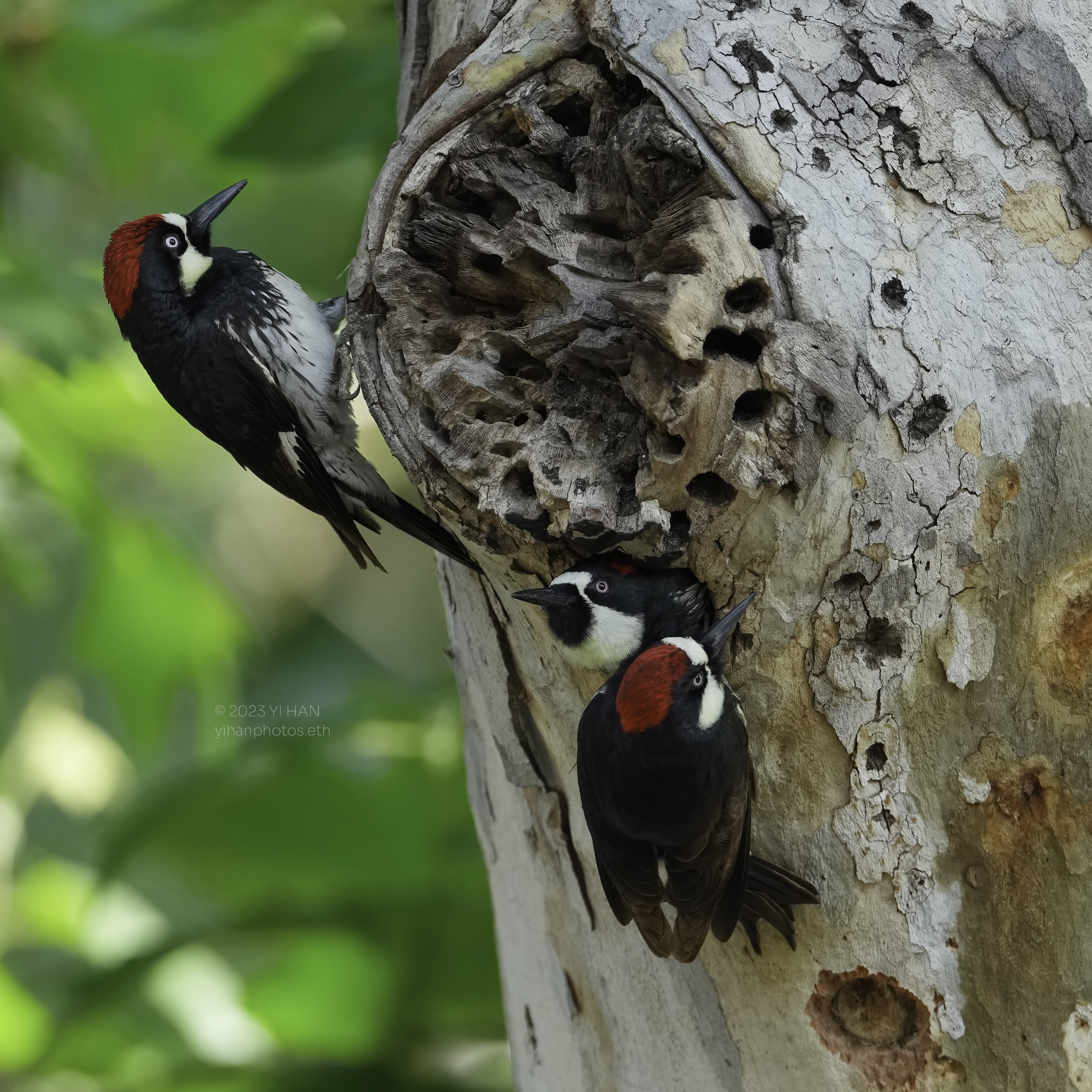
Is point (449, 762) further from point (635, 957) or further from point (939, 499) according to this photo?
point (939, 499)

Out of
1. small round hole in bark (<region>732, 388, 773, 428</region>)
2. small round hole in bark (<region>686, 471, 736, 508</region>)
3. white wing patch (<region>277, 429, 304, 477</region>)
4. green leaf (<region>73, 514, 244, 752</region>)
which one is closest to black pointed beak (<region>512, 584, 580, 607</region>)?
small round hole in bark (<region>686, 471, 736, 508</region>)

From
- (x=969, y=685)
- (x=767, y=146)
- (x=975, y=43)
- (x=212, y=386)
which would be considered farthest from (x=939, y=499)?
(x=212, y=386)

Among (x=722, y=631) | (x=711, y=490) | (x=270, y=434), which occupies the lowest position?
(x=270, y=434)

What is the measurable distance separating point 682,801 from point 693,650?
259 mm

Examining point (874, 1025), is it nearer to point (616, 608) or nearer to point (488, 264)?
point (616, 608)

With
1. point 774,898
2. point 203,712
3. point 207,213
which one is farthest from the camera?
point 203,712

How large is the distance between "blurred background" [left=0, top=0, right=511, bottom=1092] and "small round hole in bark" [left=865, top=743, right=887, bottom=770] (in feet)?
5.34

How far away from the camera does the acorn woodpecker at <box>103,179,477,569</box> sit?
313cm

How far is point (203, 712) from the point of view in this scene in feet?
13.2

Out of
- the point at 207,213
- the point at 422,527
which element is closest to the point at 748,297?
the point at 422,527

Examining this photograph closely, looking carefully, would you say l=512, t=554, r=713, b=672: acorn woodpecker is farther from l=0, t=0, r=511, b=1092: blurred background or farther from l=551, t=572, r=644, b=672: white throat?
l=0, t=0, r=511, b=1092: blurred background

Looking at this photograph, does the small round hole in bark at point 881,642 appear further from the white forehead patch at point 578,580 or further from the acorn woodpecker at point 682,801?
the white forehead patch at point 578,580

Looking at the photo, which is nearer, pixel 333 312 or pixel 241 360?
pixel 241 360

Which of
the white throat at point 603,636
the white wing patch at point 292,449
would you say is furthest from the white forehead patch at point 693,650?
the white wing patch at point 292,449
